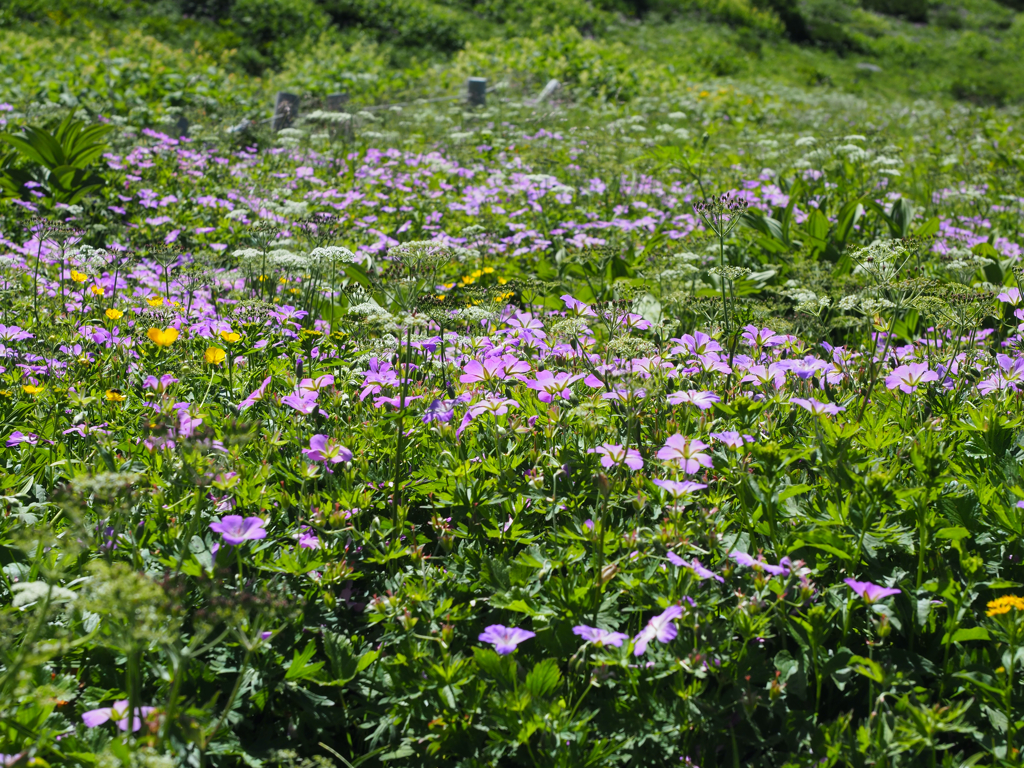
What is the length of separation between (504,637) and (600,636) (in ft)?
0.71

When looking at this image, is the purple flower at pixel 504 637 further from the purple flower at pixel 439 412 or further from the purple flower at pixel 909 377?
the purple flower at pixel 909 377

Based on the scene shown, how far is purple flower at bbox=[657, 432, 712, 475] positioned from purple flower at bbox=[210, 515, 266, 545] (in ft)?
3.36

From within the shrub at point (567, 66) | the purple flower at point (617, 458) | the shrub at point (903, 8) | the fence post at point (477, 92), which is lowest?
the purple flower at point (617, 458)

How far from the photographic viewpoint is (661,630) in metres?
1.49

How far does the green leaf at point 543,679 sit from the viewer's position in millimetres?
1479

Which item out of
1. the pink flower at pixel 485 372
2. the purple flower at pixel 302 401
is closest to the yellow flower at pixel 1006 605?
the pink flower at pixel 485 372

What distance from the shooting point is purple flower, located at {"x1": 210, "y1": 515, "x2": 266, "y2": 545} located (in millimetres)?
1623

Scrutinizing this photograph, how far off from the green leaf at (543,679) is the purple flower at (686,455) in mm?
595

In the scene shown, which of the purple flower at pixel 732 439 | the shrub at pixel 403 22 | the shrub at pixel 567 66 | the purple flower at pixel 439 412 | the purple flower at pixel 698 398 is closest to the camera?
the purple flower at pixel 732 439

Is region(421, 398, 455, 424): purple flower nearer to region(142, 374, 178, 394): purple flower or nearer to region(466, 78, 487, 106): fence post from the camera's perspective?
region(142, 374, 178, 394): purple flower

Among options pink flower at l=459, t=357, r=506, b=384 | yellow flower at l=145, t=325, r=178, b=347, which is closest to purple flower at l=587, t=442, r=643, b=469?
pink flower at l=459, t=357, r=506, b=384

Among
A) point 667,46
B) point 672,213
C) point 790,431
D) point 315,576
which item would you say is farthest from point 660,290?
point 667,46

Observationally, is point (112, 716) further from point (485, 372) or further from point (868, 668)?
point (868, 668)

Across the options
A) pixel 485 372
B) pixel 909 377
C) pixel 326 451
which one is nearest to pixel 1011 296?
pixel 909 377
